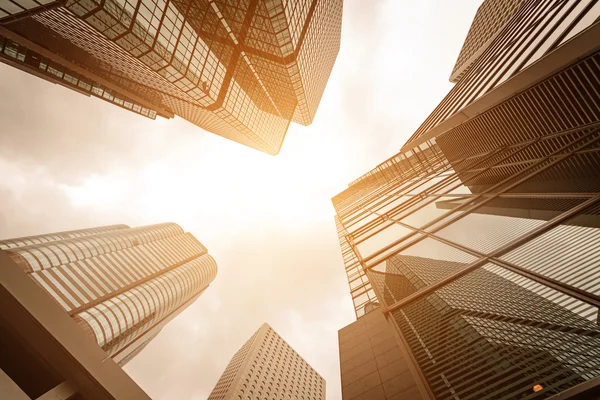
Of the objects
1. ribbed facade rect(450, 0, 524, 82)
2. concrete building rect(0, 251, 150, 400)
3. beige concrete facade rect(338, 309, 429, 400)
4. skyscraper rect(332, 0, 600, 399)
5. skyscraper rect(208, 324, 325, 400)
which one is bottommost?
skyscraper rect(208, 324, 325, 400)

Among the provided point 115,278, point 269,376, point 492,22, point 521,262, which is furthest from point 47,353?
point 269,376

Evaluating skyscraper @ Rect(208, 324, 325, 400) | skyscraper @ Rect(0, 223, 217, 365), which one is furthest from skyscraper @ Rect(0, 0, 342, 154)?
skyscraper @ Rect(208, 324, 325, 400)

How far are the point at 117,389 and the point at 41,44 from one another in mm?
58858

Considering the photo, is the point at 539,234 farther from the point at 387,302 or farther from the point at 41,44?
the point at 41,44

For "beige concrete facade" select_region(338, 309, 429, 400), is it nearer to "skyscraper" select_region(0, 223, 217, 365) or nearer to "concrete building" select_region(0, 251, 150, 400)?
"concrete building" select_region(0, 251, 150, 400)

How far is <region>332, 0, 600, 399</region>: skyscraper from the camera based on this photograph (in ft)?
10.8

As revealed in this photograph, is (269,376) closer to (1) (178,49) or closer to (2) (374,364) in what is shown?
(1) (178,49)

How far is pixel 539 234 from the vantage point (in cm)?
454

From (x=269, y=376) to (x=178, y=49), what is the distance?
299ft

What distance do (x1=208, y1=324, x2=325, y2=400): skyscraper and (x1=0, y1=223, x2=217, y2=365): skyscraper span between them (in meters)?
28.4

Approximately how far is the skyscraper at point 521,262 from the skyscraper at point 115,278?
47722 millimetres

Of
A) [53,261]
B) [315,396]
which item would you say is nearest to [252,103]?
[53,261]

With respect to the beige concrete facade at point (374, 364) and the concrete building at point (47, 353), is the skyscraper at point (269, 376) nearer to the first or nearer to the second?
the beige concrete facade at point (374, 364)

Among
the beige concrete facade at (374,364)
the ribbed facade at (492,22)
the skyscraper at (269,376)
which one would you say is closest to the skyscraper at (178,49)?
the beige concrete facade at (374,364)
